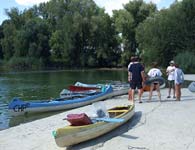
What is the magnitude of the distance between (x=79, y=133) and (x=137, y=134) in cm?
184

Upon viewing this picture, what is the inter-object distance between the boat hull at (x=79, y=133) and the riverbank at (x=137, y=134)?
0.20 m

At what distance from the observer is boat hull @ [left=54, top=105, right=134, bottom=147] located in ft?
29.4

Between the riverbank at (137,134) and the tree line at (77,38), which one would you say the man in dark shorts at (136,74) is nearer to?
the riverbank at (137,134)

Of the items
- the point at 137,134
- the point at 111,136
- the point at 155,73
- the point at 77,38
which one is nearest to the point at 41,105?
the point at 155,73

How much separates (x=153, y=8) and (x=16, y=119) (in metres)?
57.3

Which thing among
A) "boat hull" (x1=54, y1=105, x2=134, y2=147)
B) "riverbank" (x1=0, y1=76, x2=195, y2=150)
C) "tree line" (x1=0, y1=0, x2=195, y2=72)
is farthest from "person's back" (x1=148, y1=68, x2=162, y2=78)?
"tree line" (x1=0, y1=0, x2=195, y2=72)

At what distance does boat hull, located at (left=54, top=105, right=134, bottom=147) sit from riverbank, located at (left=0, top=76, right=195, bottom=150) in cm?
20

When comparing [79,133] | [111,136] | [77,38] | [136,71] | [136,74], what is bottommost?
[111,136]

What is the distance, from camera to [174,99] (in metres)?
17.3

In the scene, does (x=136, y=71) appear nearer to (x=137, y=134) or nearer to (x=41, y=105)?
(x=137, y=134)

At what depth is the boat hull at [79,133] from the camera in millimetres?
8953

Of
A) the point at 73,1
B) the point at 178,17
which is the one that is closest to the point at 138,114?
the point at 178,17

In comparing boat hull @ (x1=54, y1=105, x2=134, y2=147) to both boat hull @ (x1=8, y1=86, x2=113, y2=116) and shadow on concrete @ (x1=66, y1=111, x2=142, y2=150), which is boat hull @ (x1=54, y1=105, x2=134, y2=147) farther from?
boat hull @ (x1=8, y1=86, x2=113, y2=116)

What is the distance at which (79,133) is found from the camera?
9.26 metres
